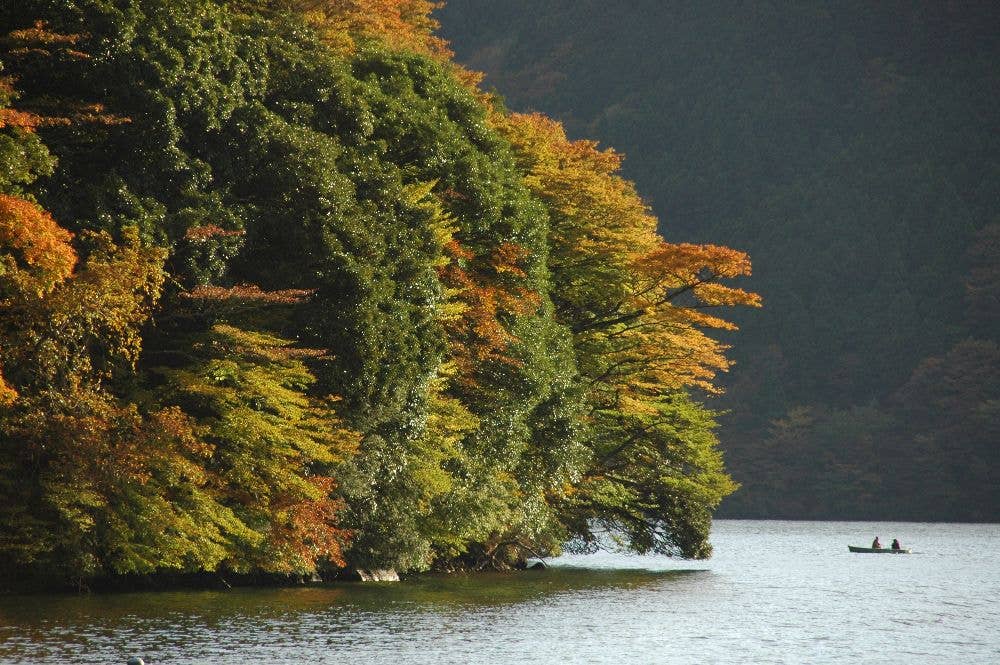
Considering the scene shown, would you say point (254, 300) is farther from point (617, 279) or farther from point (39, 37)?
point (617, 279)

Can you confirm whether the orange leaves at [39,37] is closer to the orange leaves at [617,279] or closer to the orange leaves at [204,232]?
the orange leaves at [204,232]

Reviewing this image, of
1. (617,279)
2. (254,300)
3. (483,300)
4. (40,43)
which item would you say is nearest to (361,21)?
(483,300)

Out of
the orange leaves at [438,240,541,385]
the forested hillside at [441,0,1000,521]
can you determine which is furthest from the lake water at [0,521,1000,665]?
the forested hillside at [441,0,1000,521]

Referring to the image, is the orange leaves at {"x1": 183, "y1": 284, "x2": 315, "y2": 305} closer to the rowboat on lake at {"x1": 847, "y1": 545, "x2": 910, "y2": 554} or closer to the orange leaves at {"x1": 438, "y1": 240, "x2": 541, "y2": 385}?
the orange leaves at {"x1": 438, "y1": 240, "x2": 541, "y2": 385}

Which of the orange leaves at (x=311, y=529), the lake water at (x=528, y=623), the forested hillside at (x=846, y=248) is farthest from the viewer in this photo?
the forested hillside at (x=846, y=248)

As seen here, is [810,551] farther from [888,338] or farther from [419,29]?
[888,338]

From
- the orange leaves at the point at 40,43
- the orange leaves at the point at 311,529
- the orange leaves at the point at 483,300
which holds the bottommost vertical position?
the orange leaves at the point at 311,529

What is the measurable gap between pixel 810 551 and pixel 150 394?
162 ft

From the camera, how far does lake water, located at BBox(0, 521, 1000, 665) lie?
22375 mm

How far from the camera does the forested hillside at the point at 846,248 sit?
12069cm

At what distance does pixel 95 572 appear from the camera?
28.2m

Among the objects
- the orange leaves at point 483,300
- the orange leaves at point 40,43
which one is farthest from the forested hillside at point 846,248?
the orange leaves at point 40,43

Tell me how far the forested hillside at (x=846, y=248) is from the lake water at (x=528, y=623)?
77052 mm

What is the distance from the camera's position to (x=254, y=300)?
96.8ft
